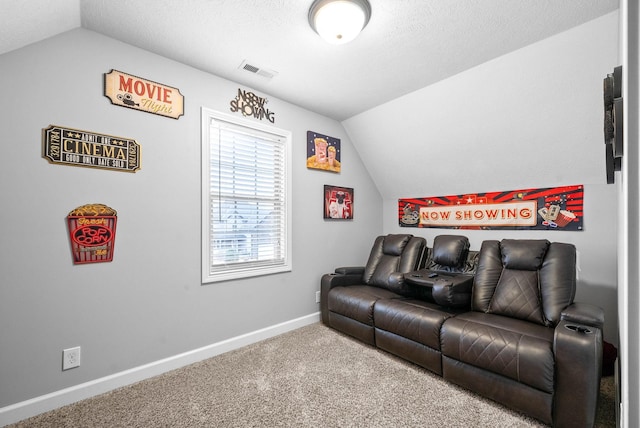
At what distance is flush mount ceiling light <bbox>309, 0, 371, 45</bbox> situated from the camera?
1.73m

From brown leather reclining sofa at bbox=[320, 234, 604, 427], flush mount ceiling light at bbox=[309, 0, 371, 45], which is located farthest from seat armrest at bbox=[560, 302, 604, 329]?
flush mount ceiling light at bbox=[309, 0, 371, 45]

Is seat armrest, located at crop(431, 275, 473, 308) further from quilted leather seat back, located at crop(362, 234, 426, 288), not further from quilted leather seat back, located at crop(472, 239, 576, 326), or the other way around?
quilted leather seat back, located at crop(362, 234, 426, 288)

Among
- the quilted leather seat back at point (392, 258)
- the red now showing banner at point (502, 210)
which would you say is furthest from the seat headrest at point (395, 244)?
the red now showing banner at point (502, 210)

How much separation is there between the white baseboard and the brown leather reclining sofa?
35.7 inches

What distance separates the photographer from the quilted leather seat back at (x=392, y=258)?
10.3ft

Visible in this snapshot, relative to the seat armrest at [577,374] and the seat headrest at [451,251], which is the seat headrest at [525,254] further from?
the seat armrest at [577,374]

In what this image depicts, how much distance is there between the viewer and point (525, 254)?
7.50ft

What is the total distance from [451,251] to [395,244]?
64 centimetres

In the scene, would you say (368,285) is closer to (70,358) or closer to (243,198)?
(243,198)

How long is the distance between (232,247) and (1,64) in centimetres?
195

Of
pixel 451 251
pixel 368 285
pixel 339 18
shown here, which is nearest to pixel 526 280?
pixel 451 251

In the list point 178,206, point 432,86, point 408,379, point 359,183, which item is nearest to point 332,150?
point 359,183

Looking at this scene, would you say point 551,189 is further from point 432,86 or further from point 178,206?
Result: point 178,206

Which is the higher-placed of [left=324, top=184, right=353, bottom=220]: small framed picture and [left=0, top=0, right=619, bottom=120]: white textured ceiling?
[left=0, top=0, right=619, bottom=120]: white textured ceiling
